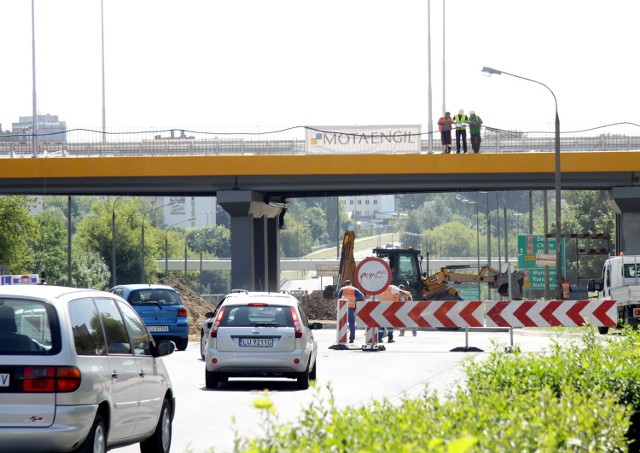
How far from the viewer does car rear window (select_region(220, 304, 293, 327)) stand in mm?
19656

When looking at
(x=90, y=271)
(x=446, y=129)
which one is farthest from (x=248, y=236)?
(x=90, y=271)

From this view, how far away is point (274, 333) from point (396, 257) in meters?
32.3

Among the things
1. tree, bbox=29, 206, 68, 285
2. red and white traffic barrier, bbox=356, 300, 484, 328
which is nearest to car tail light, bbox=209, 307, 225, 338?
red and white traffic barrier, bbox=356, 300, 484, 328

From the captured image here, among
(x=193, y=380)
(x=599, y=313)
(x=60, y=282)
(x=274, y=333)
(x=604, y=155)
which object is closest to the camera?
(x=274, y=333)

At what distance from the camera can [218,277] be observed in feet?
632

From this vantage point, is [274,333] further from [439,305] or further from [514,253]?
[514,253]

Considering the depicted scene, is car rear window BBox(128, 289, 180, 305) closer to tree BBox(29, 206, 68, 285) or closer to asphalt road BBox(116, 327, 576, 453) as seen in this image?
asphalt road BBox(116, 327, 576, 453)

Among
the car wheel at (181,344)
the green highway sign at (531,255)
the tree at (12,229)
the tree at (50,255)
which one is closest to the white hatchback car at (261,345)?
the car wheel at (181,344)

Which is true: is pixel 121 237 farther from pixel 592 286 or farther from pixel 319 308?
pixel 592 286

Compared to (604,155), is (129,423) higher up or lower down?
lower down

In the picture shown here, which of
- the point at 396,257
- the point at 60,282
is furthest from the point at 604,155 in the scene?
the point at 60,282

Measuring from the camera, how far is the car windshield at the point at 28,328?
935 cm

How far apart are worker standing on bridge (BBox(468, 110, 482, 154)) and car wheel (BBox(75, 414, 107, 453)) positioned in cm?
3510

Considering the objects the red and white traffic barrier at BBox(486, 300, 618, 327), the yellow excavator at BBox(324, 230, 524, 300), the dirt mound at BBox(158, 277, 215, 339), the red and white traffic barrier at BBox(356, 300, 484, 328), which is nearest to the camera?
the red and white traffic barrier at BBox(486, 300, 618, 327)
